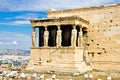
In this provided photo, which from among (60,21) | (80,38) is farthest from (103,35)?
(60,21)

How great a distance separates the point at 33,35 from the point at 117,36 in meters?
9.37

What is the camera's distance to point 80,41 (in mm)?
30031

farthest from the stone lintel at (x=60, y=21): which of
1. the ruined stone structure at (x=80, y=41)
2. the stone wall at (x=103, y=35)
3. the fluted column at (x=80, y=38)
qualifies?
the stone wall at (x=103, y=35)


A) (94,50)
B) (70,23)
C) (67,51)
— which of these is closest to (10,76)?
(67,51)

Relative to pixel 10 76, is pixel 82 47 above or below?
above

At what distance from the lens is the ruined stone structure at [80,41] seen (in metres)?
28.3

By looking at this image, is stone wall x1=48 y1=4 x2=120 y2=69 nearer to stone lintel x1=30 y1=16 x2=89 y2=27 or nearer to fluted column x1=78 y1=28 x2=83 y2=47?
stone lintel x1=30 y1=16 x2=89 y2=27

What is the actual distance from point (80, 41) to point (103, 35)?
2.64m

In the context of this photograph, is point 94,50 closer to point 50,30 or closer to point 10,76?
point 50,30

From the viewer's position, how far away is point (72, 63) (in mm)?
27484

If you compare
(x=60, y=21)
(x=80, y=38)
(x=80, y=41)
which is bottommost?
(x=80, y=41)

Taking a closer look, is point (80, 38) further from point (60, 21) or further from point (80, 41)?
point (60, 21)

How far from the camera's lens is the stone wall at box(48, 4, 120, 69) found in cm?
2933

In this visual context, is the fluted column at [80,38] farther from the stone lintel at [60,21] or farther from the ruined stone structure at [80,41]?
the stone lintel at [60,21]
